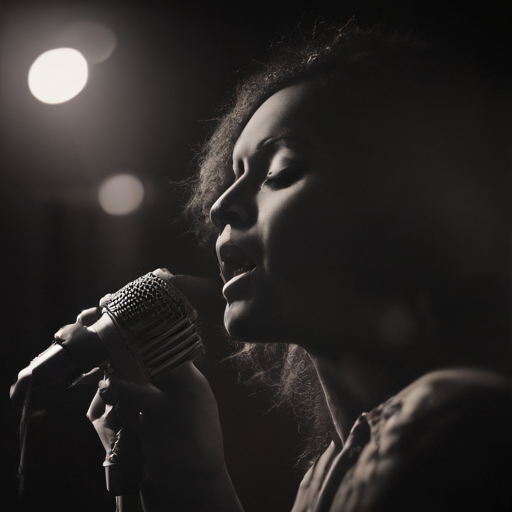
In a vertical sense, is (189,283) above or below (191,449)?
above

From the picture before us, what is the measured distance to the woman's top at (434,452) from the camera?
662 mm

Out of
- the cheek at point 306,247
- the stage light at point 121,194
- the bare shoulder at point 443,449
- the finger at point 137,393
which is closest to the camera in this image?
the bare shoulder at point 443,449

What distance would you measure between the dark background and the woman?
3.8 inches

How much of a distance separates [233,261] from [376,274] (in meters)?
0.25

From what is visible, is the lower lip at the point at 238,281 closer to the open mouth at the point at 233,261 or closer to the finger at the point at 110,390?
the open mouth at the point at 233,261

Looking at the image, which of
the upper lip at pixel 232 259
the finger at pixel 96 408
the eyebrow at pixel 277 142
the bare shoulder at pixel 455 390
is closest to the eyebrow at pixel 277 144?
the eyebrow at pixel 277 142

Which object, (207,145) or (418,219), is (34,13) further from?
(418,219)

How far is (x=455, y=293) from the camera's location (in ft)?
2.46

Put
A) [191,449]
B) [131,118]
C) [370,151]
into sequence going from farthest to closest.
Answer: [131,118], [191,449], [370,151]

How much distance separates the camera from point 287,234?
79cm

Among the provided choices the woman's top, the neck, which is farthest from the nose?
the woman's top

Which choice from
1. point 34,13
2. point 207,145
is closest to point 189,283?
point 207,145

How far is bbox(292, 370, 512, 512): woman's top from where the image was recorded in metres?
0.66

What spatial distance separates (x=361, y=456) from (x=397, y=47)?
68 centimetres
